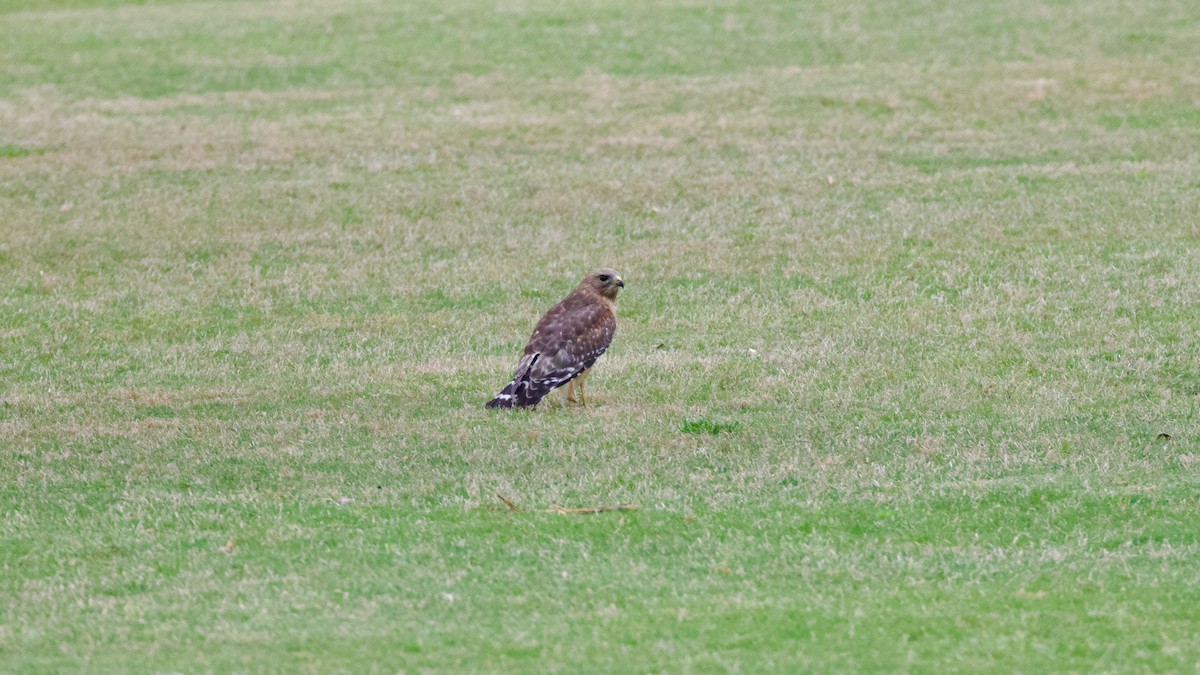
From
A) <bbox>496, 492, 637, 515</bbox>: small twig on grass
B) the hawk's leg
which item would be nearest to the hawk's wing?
the hawk's leg

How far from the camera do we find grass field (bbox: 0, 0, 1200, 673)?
373 inches

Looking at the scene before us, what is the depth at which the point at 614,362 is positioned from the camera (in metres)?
17.7

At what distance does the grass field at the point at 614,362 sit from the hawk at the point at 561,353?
1.27ft

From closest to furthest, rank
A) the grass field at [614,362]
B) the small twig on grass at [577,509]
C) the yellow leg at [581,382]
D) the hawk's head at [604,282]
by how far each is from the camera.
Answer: the grass field at [614,362], the small twig on grass at [577,509], the yellow leg at [581,382], the hawk's head at [604,282]

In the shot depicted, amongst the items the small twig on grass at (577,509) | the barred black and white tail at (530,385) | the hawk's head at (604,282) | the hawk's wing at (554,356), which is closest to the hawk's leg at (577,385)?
the hawk's wing at (554,356)

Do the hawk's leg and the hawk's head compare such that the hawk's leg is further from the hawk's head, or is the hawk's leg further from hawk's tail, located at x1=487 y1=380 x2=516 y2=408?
the hawk's head

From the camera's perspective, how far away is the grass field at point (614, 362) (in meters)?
9.48

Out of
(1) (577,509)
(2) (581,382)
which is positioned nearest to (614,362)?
(2) (581,382)

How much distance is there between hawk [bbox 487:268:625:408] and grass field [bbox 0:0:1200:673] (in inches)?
15.2

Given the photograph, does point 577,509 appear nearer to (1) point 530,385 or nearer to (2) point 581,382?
(1) point 530,385

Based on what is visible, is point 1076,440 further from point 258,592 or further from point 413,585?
point 258,592

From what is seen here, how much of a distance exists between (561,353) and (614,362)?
2606 millimetres

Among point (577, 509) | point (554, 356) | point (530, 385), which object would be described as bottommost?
point (530, 385)

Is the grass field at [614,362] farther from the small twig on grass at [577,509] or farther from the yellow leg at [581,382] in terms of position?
the yellow leg at [581,382]
